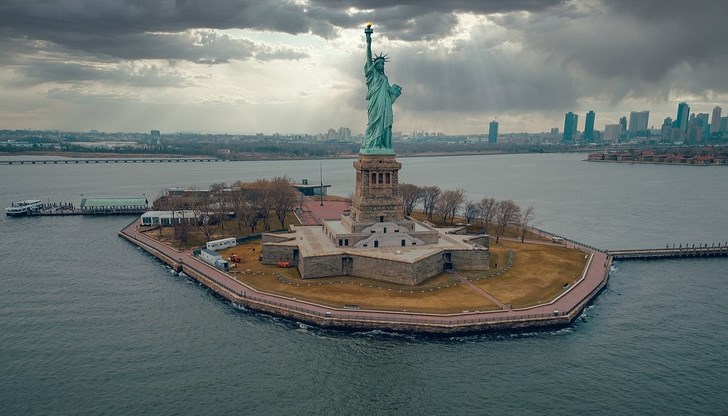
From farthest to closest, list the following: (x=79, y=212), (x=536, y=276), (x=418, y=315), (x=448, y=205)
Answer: (x=79, y=212)
(x=448, y=205)
(x=536, y=276)
(x=418, y=315)

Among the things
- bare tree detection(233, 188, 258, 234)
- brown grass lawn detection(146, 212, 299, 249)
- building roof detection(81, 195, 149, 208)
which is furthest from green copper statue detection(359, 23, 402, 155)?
building roof detection(81, 195, 149, 208)

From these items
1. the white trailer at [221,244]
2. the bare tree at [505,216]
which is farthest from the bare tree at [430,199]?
the white trailer at [221,244]

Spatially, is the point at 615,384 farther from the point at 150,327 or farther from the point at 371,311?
the point at 150,327

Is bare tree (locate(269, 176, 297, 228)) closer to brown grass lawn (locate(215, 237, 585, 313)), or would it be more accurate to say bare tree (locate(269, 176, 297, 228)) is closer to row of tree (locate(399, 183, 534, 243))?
row of tree (locate(399, 183, 534, 243))

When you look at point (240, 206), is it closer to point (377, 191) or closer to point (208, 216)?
point (208, 216)

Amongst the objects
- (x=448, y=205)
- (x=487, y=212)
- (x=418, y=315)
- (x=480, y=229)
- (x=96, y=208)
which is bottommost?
(x=418, y=315)

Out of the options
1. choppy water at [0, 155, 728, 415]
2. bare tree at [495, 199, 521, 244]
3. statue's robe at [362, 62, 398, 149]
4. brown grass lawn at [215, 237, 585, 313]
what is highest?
statue's robe at [362, 62, 398, 149]

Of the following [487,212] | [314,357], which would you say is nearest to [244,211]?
[487,212]
